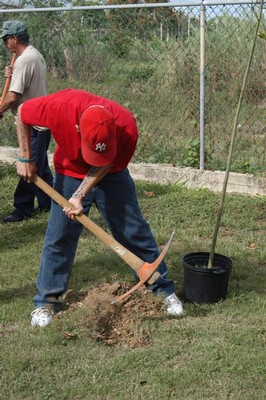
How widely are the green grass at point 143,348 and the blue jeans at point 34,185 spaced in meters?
0.88

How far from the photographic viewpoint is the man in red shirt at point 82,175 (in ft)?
12.4

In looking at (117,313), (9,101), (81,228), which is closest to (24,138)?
(81,228)

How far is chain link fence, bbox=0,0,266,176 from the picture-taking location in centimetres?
776

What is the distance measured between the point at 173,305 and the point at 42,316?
0.87 meters

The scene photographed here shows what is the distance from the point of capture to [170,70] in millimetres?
8133

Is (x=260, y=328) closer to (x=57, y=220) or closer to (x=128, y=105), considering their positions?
(x=57, y=220)

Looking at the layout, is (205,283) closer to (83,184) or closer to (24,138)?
(83,184)

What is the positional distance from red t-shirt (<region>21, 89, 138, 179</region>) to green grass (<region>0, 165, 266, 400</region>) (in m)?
1.08

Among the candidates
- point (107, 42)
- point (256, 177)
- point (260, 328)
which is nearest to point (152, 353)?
point (260, 328)

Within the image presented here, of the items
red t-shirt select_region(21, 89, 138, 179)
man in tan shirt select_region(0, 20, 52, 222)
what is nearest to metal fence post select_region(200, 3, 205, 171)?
man in tan shirt select_region(0, 20, 52, 222)

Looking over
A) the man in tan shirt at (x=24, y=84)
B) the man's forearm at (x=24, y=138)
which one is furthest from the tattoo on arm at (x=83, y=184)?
the man in tan shirt at (x=24, y=84)

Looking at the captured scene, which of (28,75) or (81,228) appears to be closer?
(81,228)

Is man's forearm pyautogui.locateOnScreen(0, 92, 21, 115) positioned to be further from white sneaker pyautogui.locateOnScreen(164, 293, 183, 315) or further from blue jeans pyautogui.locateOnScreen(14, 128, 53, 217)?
white sneaker pyautogui.locateOnScreen(164, 293, 183, 315)

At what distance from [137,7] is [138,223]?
13.7 feet
